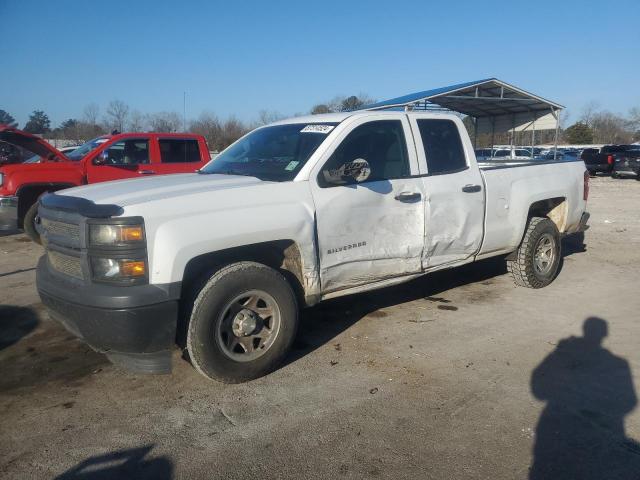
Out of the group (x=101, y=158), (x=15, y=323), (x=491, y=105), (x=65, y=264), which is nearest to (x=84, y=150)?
(x=101, y=158)

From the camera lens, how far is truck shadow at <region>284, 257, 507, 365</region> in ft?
15.5

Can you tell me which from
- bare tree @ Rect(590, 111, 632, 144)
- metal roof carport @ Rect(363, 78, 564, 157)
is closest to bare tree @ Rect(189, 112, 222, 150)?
metal roof carport @ Rect(363, 78, 564, 157)

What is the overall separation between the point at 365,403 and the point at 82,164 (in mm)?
8171

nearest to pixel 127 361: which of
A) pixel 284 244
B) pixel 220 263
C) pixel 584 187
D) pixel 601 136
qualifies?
pixel 220 263

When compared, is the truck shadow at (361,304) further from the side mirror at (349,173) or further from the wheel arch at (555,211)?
the side mirror at (349,173)

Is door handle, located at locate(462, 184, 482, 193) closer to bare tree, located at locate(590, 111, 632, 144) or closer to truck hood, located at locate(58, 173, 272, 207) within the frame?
truck hood, located at locate(58, 173, 272, 207)

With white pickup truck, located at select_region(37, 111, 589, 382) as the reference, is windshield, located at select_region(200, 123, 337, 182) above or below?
above

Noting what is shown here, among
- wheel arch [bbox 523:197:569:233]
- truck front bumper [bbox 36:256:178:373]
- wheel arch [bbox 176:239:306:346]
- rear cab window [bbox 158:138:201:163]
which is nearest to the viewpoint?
truck front bumper [bbox 36:256:178:373]

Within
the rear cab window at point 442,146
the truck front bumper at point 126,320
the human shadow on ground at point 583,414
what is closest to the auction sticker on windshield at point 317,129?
the rear cab window at point 442,146

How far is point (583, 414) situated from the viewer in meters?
3.36

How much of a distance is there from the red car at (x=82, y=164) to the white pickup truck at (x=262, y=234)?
5.63 metres

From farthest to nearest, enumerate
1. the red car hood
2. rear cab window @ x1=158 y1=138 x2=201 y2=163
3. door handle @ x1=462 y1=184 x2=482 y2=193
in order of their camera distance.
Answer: rear cab window @ x1=158 y1=138 x2=201 y2=163
the red car hood
door handle @ x1=462 y1=184 x2=482 y2=193

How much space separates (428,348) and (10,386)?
126 inches

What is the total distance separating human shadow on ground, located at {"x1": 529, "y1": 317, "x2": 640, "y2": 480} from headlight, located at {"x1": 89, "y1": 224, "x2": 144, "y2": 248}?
259 cm
